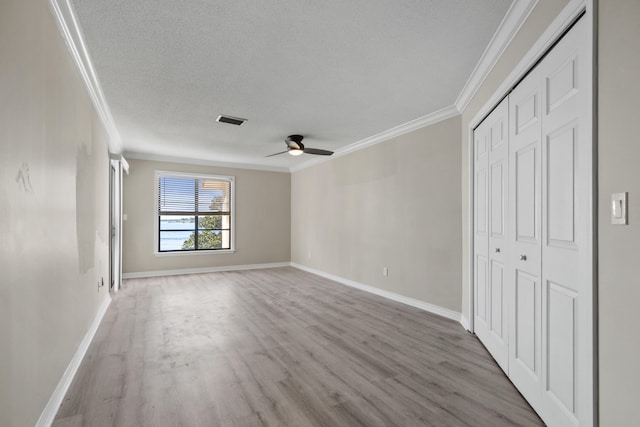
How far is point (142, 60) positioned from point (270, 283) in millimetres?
4228

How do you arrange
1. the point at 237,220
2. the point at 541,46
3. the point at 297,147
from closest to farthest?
the point at 541,46 → the point at 297,147 → the point at 237,220

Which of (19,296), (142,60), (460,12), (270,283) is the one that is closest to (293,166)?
(270,283)

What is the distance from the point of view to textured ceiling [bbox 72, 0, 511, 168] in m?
2.08

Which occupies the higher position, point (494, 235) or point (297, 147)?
point (297, 147)

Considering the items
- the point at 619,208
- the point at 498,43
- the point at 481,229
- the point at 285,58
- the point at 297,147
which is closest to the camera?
the point at 619,208

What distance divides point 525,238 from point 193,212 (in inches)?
259

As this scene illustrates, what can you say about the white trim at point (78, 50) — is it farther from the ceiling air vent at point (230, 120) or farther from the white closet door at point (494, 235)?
the white closet door at point (494, 235)

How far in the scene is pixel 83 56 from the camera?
2.56 meters

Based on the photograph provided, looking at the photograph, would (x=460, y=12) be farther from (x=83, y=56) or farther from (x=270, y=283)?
(x=270, y=283)

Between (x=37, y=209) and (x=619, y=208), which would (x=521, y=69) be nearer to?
(x=619, y=208)

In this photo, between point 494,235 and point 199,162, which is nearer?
point 494,235

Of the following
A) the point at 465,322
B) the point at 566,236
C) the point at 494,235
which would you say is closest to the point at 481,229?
the point at 494,235

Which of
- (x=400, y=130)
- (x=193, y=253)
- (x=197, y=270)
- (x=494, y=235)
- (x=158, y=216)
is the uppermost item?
(x=400, y=130)

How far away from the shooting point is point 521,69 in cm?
210
